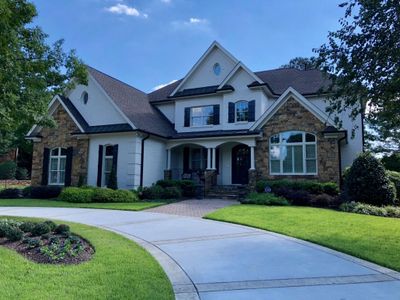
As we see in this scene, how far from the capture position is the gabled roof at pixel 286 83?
2212cm

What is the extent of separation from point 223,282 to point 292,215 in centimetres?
724

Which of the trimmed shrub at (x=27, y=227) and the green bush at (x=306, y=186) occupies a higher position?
the green bush at (x=306, y=186)

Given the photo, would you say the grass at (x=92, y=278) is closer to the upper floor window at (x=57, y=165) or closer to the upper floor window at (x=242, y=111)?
the upper floor window at (x=57, y=165)

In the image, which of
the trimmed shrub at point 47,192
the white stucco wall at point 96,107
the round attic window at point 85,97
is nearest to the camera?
the trimmed shrub at point 47,192

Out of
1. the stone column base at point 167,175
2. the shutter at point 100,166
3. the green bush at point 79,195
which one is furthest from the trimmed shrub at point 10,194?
the stone column base at point 167,175

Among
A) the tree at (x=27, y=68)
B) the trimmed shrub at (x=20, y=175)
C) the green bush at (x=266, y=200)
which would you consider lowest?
the green bush at (x=266, y=200)

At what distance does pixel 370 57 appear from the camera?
8711 millimetres

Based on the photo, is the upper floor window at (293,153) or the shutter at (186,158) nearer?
the upper floor window at (293,153)

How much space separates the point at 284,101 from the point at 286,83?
5203 millimetres

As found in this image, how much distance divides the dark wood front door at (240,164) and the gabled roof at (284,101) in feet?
7.81

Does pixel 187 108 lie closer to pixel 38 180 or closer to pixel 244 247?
pixel 38 180

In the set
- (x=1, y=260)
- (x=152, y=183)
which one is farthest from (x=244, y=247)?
(x=152, y=183)

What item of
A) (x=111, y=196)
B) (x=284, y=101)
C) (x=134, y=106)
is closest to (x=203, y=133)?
(x=134, y=106)

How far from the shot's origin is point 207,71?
942 inches
